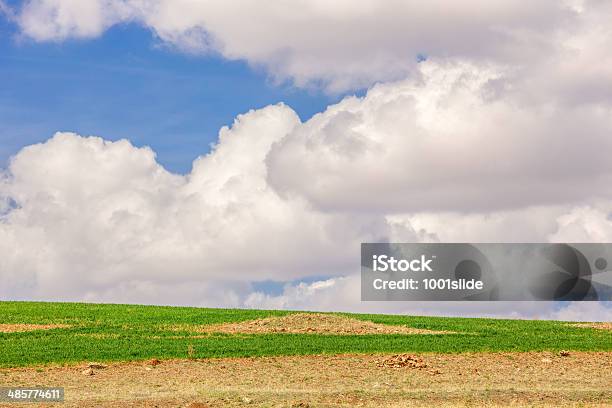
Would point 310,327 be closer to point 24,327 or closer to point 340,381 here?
point 24,327

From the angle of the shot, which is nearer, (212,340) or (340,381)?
(340,381)

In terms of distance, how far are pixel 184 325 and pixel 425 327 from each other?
1934cm

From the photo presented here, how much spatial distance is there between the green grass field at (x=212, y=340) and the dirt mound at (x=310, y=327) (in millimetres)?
3352

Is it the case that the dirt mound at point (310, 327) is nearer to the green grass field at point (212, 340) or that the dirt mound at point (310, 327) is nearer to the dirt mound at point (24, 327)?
the green grass field at point (212, 340)

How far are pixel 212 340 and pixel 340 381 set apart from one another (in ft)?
56.7

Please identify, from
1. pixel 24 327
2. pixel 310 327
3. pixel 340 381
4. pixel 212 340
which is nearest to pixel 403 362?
pixel 340 381

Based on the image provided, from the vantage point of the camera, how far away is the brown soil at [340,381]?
33.1 meters

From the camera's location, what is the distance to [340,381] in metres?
38.6

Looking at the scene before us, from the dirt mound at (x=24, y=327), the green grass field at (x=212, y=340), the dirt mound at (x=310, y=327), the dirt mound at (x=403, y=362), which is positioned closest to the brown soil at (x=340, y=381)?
the dirt mound at (x=403, y=362)

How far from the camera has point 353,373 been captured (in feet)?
135

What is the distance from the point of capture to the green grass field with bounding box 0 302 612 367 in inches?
1877

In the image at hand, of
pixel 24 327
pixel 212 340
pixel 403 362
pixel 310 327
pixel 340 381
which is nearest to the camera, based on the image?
pixel 340 381

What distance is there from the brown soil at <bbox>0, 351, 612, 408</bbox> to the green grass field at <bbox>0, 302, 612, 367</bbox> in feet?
7.41

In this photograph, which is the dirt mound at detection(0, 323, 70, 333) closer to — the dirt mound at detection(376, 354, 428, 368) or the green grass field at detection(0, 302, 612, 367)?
the green grass field at detection(0, 302, 612, 367)
